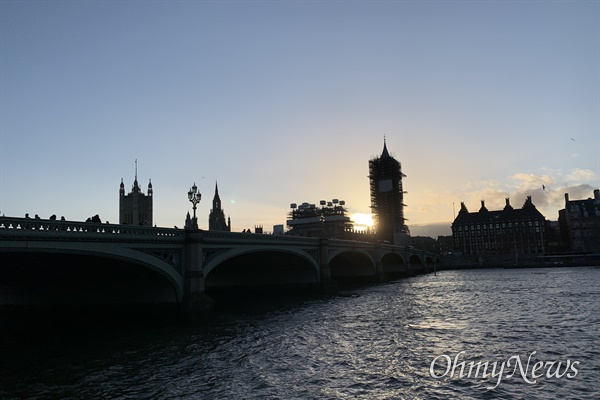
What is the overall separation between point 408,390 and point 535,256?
467 feet

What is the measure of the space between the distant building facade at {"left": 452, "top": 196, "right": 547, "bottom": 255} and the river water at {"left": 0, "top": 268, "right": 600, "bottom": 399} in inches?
5412

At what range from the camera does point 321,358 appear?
20922mm

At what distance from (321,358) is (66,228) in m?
15.4

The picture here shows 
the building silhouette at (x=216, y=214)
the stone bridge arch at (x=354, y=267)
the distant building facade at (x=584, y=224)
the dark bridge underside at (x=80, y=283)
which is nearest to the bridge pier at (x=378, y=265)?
the stone bridge arch at (x=354, y=267)

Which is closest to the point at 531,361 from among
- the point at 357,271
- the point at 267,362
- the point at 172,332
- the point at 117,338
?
the point at 267,362

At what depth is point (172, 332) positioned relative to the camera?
28562 mm

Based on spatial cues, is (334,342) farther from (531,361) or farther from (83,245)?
(83,245)

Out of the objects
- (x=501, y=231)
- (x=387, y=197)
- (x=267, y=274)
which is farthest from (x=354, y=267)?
(x=387, y=197)

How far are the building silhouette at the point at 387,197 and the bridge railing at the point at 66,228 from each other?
157 m

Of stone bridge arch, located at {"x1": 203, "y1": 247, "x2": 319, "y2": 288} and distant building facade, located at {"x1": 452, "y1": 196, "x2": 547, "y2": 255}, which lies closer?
stone bridge arch, located at {"x1": 203, "y1": 247, "x2": 319, "y2": 288}

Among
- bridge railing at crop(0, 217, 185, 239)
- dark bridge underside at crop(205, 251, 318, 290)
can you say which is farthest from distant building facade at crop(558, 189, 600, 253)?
bridge railing at crop(0, 217, 185, 239)

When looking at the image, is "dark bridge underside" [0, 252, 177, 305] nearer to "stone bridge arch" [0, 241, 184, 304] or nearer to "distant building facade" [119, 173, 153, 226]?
"stone bridge arch" [0, 241, 184, 304]

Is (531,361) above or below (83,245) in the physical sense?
below

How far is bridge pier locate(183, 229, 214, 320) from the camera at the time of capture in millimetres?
32688
